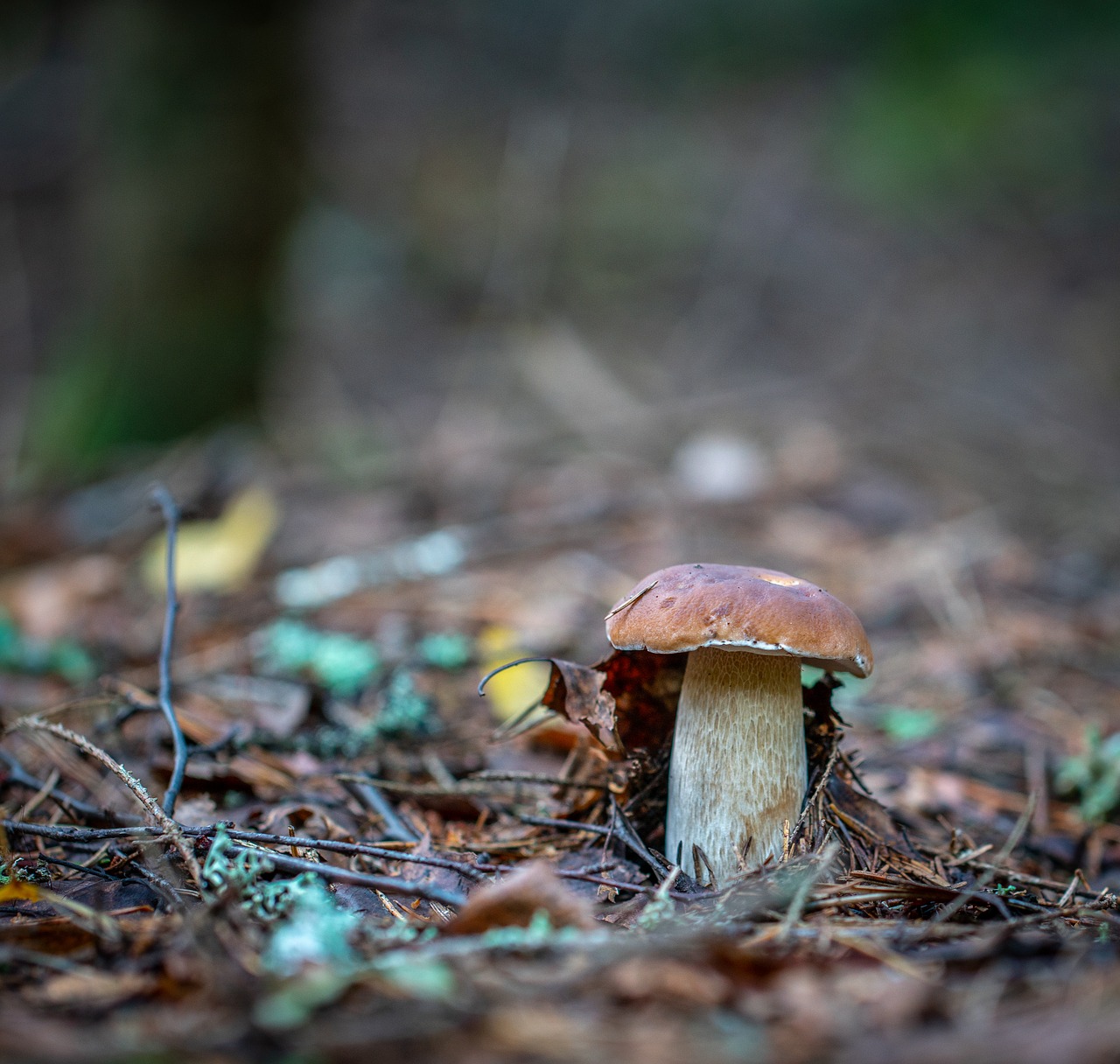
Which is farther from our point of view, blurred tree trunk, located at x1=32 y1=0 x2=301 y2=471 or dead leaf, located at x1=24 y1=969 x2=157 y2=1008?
blurred tree trunk, located at x1=32 y1=0 x2=301 y2=471

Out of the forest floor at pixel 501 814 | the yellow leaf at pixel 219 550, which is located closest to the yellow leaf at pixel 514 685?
the forest floor at pixel 501 814

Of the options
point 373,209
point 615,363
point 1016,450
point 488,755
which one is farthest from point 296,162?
point 1016,450

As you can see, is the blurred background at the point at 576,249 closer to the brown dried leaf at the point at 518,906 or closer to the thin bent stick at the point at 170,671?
the thin bent stick at the point at 170,671

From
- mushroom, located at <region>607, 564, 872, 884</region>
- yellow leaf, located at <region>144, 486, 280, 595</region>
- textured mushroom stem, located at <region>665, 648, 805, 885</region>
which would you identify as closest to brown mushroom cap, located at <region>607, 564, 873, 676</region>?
mushroom, located at <region>607, 564, 872, 884</region>

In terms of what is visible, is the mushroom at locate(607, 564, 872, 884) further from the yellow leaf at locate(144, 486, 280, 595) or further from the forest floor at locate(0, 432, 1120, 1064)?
the yellow leaf at locate(144, 486, 280, 595)

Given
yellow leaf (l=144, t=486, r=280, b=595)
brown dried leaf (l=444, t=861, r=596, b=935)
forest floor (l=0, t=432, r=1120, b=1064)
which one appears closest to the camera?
forest floor (l=0, t=432, r=1120, b=1064)

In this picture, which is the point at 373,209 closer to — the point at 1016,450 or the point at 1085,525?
the point at 1016,450

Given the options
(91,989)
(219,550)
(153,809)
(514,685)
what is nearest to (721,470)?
(219,550)
